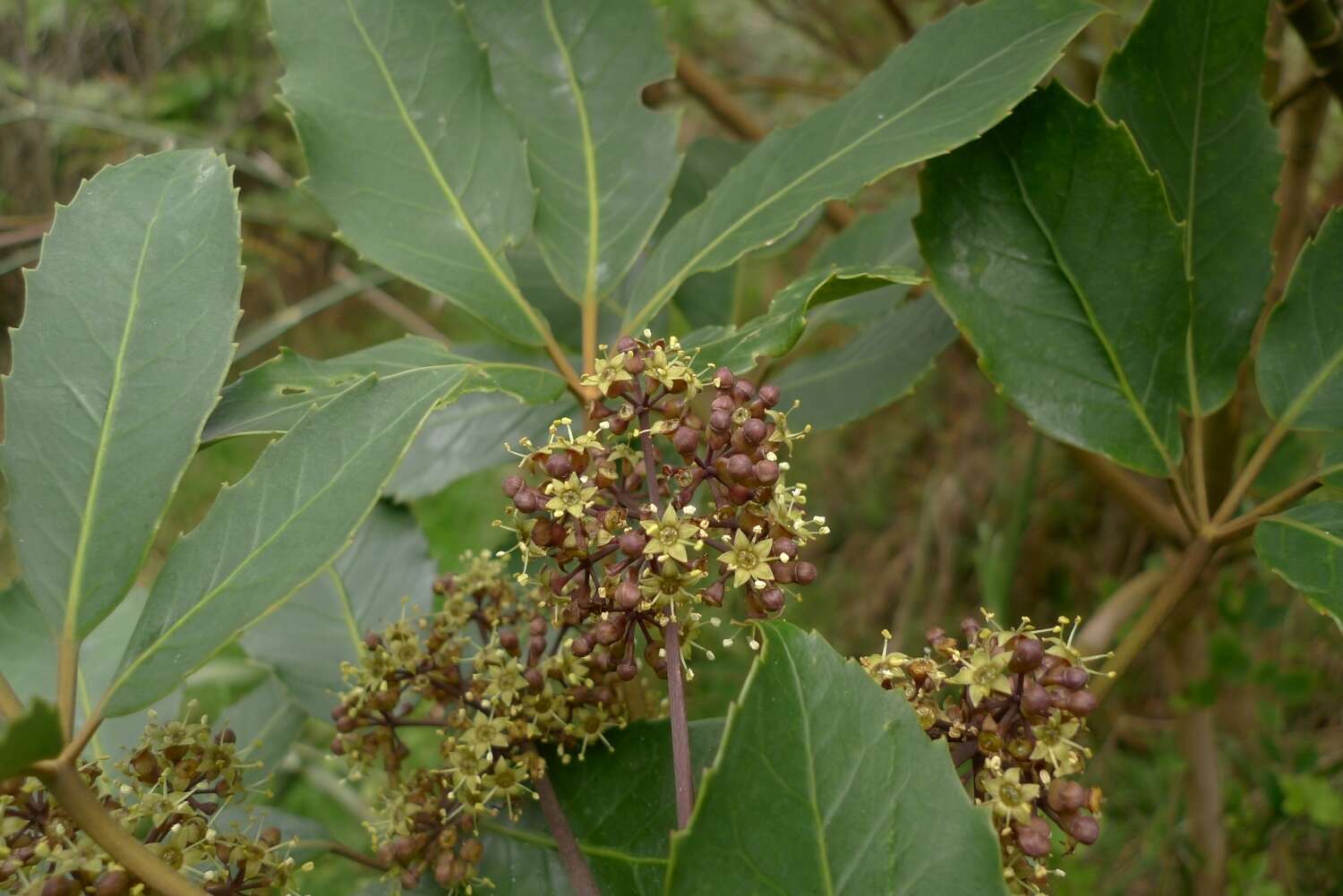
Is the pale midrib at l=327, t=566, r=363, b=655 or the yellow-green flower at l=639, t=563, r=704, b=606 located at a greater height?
the yellow-green flower at l=639, t=563, r=704, b=606

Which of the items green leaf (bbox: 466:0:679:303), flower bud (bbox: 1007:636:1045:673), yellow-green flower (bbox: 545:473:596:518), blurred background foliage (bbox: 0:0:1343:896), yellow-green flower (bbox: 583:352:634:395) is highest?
green leaf (bbox: 466:0:679:303)

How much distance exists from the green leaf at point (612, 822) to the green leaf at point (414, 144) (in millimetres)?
468

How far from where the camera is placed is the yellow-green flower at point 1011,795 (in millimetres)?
798

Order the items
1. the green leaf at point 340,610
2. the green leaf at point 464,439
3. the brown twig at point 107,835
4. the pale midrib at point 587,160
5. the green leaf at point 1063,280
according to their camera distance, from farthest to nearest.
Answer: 1. the green leaf at point 464,439
2. the green leaf at point 340,610
3. the pale midrib at point 587,160
4. the green leaf at point 1063,280
5. the brown twig at point 107,835

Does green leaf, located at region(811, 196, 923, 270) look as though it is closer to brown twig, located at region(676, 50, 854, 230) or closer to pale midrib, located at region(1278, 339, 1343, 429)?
brown twig, located at region(676, 50, 854, 230)

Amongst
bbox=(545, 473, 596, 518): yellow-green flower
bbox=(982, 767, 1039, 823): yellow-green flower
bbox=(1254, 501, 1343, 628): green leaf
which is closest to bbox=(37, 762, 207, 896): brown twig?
bbox=(545, 473, 596, 518): yellow-green flower

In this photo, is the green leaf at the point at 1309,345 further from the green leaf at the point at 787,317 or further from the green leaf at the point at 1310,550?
the green leaf at the point at 787,317

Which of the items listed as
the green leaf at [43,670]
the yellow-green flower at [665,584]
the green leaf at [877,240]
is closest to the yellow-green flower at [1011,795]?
the yellow-green flower at [665,584]

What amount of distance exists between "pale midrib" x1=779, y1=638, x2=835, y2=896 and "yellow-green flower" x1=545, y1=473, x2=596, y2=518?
0.66 ft

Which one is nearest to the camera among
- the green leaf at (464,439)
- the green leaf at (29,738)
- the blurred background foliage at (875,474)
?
the green leaf at (29,738)

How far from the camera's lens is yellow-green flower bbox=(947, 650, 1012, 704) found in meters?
0.84

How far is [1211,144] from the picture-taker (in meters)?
1.18

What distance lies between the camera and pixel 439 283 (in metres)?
1.17

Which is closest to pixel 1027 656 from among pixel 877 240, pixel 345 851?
pixel 345 851
